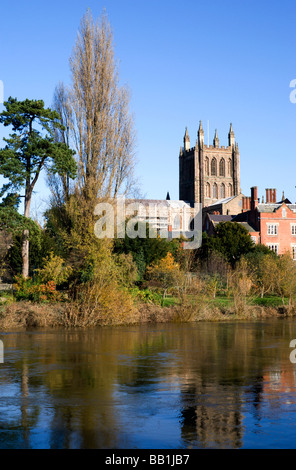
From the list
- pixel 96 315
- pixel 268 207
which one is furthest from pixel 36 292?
pixel 268 207

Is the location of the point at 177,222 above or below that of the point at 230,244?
above

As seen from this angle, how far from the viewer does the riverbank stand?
2414 centimetres

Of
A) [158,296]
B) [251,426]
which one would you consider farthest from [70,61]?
[251,426]

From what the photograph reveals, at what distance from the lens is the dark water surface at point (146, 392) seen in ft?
26.9

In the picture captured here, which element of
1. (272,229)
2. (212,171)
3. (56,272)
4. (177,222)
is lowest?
(56,272)

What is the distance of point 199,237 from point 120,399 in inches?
1840

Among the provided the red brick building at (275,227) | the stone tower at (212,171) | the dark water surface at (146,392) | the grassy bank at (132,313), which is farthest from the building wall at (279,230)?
the stone tower at (212,171)

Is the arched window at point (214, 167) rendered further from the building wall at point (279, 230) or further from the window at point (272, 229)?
the window at point (272, 229)

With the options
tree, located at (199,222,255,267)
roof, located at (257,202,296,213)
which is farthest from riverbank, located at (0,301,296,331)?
roof, located at (257,202,296,213)

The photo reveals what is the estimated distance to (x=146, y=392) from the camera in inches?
450

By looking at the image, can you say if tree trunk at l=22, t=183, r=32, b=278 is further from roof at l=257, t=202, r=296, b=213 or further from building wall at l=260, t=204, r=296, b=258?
roof at l=257, t=202, r=296, b=213

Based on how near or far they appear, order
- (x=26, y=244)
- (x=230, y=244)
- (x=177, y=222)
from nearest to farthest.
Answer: (x=26, y=244)
(x=230, y=244)
(x=177, y=222)

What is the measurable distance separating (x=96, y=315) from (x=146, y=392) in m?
13.4
